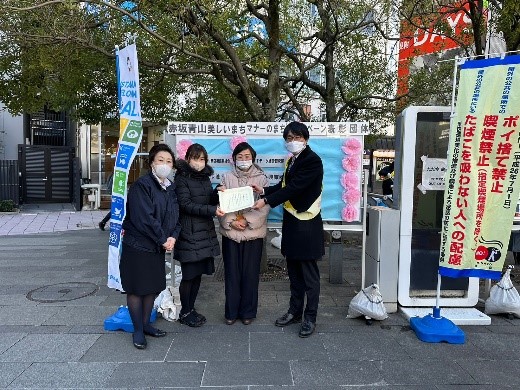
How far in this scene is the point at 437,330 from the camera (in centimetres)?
402

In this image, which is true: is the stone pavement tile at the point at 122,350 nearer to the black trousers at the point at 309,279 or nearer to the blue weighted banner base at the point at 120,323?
the blue weighted banner base at the point at 120,323

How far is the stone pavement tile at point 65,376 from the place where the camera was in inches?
124

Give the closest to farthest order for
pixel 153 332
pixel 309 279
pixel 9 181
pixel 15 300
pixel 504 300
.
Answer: pixel 153 332
pixel 309 279
pixel 504 300
pixel 15 300
pixel 9 181

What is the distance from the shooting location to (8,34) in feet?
20.0

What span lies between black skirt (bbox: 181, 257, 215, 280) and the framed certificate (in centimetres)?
61

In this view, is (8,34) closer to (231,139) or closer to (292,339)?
(231,139)

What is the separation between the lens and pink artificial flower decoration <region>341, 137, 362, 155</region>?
495cm

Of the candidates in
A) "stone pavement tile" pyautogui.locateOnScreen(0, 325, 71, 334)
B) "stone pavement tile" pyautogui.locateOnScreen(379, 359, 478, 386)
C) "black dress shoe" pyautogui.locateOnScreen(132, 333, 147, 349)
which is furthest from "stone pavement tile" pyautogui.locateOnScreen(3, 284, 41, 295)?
"stone pavement tile" pyautogui.locateOnScreen(379, 359, 478, 386)

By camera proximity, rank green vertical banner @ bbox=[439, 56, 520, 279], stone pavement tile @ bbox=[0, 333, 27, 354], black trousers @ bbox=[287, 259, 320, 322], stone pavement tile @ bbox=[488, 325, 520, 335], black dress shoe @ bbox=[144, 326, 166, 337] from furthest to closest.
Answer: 1. stone pavement tile @ bbox=[488, 325, 520, 335]
2. black trousers @ bbox=[287, 259, 320, 322]
3. black dress shoe @ bbox=[144, 326, 166, 337]
4. stone pavement tile @ bbox=[0, 333, 27, 354]
5. green vertical banner @ bbox=[439, 56, 520, 279]

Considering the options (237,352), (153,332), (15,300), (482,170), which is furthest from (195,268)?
(482,170)

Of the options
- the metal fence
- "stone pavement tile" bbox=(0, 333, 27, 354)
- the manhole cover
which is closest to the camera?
"stone pavement tile" bbox=(0, 333, 27, 354)

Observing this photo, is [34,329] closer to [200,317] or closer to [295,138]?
[200,317]

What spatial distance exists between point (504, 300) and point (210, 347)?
3.30 m

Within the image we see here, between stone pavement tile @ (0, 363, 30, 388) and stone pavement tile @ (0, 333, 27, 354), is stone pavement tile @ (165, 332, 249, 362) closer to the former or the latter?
stone pavement tile @ (0, 363, 30, 388)
